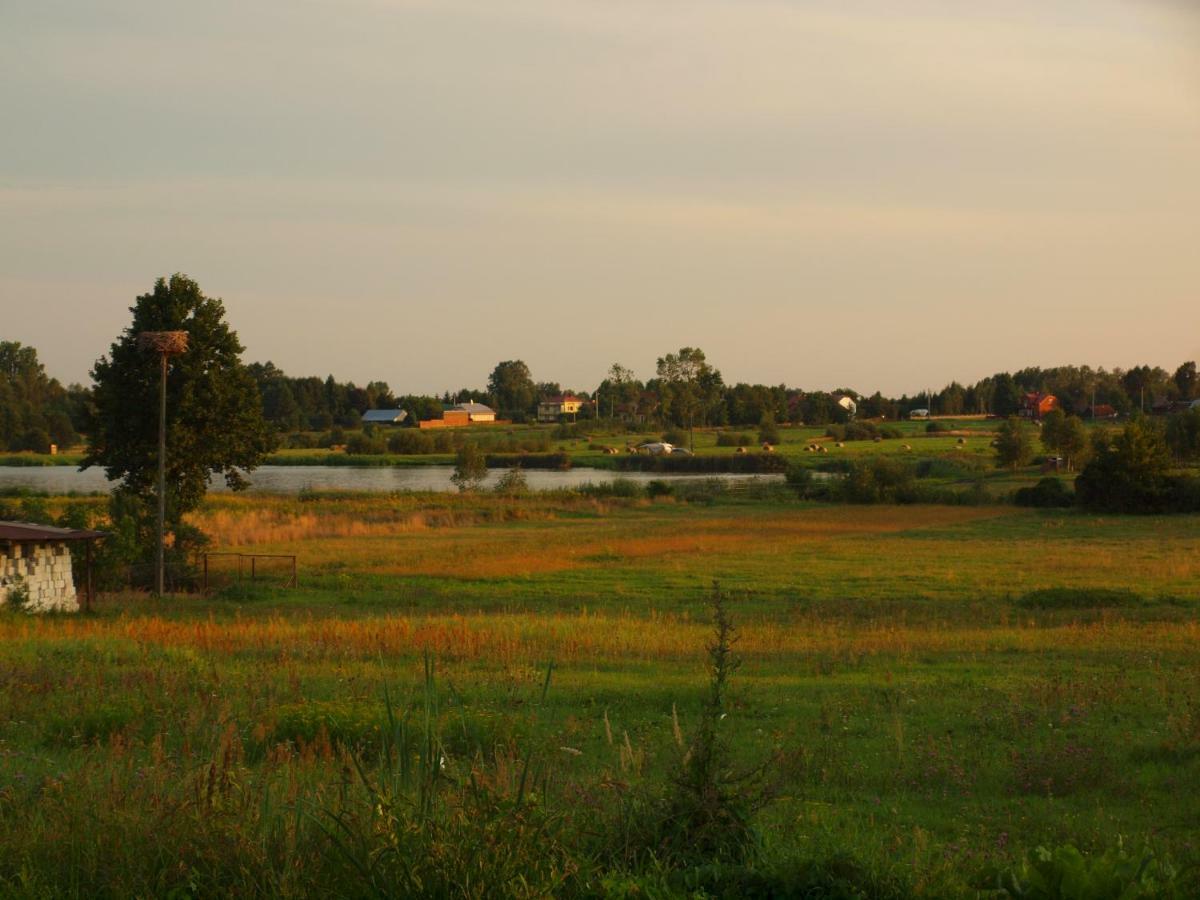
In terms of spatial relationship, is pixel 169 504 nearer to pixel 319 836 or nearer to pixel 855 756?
pixel 855 756

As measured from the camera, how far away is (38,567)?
89.0ft

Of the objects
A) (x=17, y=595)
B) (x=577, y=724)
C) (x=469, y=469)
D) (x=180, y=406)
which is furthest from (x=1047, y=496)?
(x=577, y=724)

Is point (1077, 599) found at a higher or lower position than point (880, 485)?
lower

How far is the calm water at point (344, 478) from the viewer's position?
90812mm

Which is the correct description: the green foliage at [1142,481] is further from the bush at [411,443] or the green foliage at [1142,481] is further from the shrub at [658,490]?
the bush at [411,443]

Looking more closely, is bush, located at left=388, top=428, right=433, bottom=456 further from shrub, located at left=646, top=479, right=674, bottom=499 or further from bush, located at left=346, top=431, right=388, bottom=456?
shrub, located at left=646, top=479, right=674, bottom=499

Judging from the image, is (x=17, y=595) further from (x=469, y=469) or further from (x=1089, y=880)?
(x=469, y=469)

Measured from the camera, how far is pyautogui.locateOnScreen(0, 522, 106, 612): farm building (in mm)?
26047

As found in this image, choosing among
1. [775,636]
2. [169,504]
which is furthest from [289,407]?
[775,636]

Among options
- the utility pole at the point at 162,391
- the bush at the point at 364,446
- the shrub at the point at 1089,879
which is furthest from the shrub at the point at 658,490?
the shrub at the point at 1089,879

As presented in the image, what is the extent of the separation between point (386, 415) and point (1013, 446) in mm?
119197

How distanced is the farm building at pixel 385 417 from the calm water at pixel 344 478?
194 feet

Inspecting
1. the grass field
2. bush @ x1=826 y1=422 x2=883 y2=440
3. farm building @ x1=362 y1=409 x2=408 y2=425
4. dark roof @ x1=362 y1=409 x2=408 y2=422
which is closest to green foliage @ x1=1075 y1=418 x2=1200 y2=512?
the grass field

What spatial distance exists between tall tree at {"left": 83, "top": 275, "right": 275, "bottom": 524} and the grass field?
6863mm
